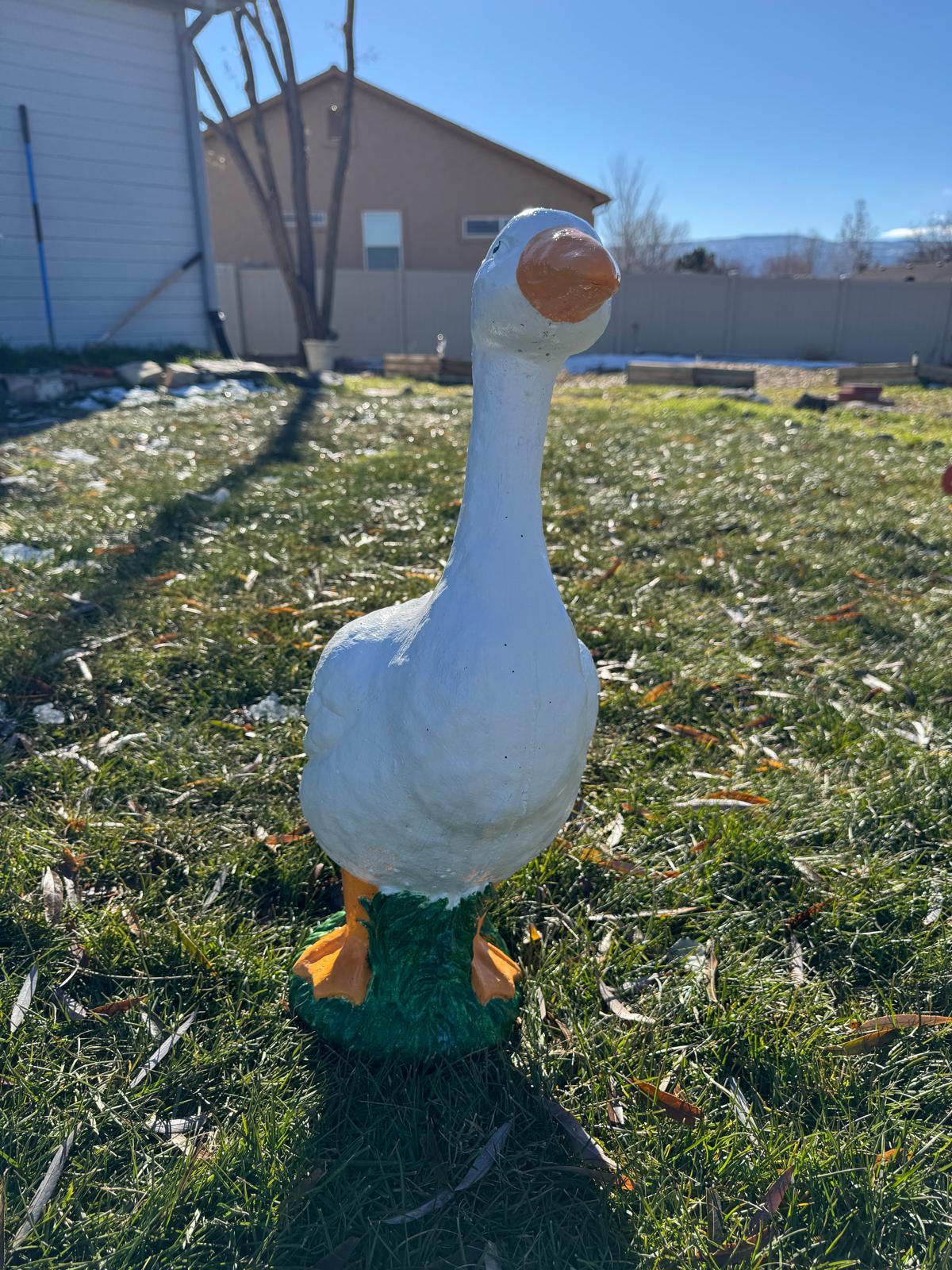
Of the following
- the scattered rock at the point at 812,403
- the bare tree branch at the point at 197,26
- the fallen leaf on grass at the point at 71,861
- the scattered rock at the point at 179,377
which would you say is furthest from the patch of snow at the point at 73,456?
the scattered rock at the point at 812,403

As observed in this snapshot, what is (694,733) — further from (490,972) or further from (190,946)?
(190,946)

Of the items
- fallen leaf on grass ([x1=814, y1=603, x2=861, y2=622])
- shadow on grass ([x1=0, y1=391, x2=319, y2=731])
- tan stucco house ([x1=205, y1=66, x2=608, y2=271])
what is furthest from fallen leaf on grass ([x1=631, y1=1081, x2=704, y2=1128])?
tan stucco house ([x1=205, y1=66, x2=608, y2=271])

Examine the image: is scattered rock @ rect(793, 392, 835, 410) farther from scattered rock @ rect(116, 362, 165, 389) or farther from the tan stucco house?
the tan stucco house

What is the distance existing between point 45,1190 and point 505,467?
1611mm

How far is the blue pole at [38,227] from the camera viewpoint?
9539 mm

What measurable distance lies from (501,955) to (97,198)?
1169 centimetres

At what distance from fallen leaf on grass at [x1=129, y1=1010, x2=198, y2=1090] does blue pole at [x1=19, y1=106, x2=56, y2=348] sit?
1049 centimetres

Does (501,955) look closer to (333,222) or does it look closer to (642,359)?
(333,222)

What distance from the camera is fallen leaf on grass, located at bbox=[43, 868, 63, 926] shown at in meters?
2.12

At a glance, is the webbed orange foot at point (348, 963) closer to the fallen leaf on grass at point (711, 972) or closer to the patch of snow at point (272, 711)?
the fallen leaf on grass at point (711, 972)

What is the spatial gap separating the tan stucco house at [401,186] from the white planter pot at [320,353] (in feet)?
27.6

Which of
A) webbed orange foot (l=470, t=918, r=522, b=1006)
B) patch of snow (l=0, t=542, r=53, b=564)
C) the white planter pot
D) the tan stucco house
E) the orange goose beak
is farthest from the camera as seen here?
the tan stucco house

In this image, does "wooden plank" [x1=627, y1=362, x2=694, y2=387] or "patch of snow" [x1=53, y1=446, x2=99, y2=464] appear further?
"wooden plank" [x1=627, y1=362, x2=694, y2=387]

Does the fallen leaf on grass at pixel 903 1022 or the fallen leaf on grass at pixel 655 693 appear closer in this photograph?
the fallen leaf on grass at pixel 903 1022
